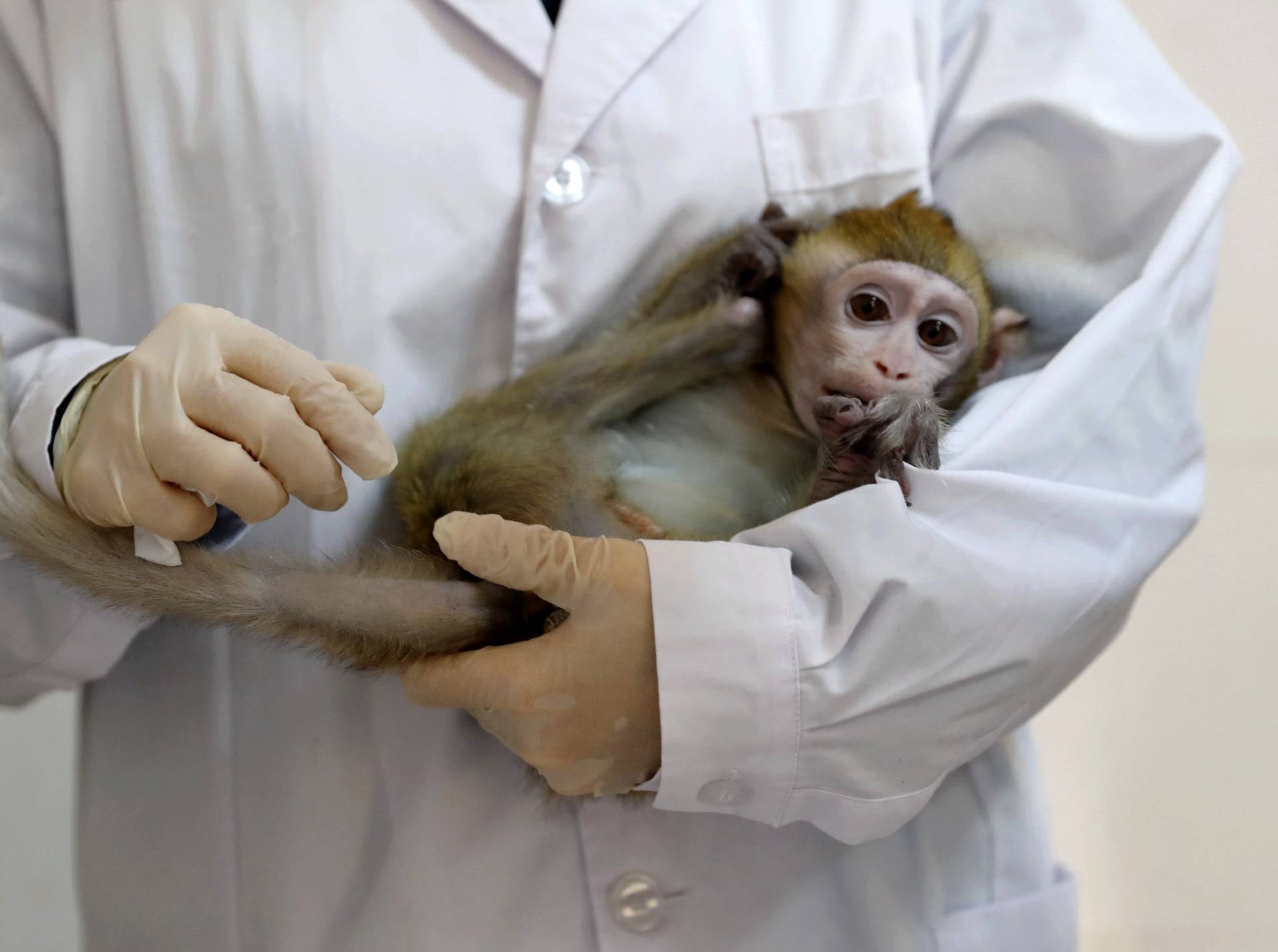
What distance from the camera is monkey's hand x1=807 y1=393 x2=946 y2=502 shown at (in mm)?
845

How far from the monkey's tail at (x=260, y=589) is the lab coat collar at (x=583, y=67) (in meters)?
0.43

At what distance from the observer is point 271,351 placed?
0.75 meters

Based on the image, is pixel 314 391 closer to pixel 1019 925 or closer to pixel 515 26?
pixel 515 26

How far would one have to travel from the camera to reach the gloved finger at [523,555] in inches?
30.6

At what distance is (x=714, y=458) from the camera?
3.54 feet

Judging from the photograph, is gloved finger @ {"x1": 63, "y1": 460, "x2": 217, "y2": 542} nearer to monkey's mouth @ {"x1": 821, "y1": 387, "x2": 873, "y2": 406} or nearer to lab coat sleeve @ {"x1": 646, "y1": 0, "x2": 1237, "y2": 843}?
lab coat sleeve @ {"x1": 646, "y1": 0, "x2": 1237, "y2": 843}

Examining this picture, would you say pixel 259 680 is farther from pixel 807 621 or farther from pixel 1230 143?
pixel 1230 143

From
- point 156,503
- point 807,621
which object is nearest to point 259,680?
point 156,503

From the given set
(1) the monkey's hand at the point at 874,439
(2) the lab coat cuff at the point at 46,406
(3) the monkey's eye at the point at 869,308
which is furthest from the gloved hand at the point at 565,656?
(3) the monkey's eye at the point at 869,308

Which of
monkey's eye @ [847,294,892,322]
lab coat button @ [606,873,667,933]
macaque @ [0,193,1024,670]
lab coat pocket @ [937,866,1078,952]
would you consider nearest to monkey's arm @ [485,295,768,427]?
macaque @ [0,193,1024,670]

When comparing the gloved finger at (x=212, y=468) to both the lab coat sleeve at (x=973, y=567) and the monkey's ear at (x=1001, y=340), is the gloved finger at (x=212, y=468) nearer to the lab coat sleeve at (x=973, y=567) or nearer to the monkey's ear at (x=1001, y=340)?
the lab coat sleeve at (x=973, y=567)

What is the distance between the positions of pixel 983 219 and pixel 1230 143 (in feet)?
0.81

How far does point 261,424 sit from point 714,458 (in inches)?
19.7

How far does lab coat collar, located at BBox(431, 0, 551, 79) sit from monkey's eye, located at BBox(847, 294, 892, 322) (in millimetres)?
400
